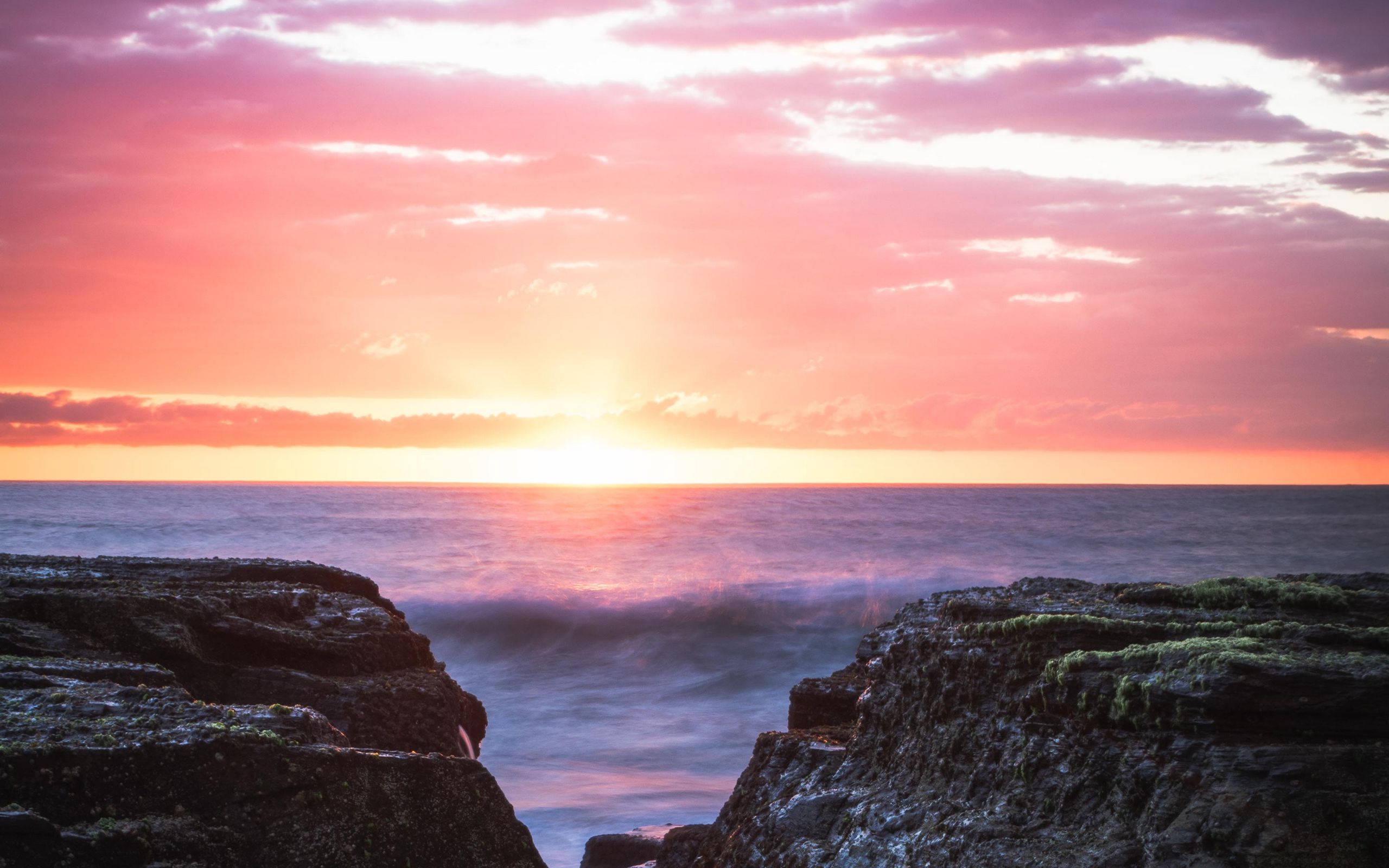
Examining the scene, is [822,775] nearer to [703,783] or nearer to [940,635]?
[940,635]

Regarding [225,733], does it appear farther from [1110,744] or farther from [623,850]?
[623,850]

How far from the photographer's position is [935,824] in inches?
187

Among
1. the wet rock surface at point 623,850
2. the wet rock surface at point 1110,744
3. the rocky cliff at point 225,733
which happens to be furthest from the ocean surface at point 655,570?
the wet rock surface at point 1110,744

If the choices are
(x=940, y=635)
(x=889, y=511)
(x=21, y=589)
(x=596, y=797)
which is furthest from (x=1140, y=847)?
(x=889, y=511)

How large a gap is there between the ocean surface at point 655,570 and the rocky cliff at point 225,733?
512 cm

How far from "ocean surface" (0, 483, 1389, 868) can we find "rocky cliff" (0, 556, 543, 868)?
202 inches

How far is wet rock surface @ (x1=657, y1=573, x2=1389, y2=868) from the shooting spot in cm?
388

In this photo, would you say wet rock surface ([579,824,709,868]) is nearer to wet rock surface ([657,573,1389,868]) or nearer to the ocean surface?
the ocean surface

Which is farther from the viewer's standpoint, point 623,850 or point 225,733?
point 623,850

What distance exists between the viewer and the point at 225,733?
504 cm

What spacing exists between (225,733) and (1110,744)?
3967 millimetres

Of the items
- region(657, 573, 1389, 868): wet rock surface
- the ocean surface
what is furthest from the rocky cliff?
the ocean surface

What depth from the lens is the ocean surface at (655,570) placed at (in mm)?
17250

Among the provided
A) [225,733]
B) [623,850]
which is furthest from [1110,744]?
[623,850]
